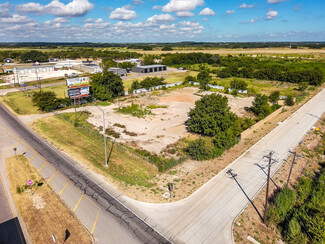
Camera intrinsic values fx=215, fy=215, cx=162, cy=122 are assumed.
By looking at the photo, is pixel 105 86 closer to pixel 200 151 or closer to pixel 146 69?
pixel 200 151

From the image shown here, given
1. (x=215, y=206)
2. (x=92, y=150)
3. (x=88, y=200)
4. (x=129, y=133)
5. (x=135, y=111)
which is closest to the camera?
(x=215, y=206)

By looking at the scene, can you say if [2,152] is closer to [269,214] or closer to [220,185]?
[220,185]

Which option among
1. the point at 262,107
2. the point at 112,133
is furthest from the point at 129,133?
the point at 262,107

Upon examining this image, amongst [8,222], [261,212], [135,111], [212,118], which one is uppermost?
[212,118]

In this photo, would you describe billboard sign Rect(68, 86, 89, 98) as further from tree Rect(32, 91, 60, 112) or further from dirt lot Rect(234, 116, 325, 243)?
dirt lot Rect(234, 116, 325, 243)

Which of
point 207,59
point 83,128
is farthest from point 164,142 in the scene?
point 207,59

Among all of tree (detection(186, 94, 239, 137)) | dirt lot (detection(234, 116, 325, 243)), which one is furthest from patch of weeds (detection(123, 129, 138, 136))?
dirt lot (detection(234, 116, 325, 243))
